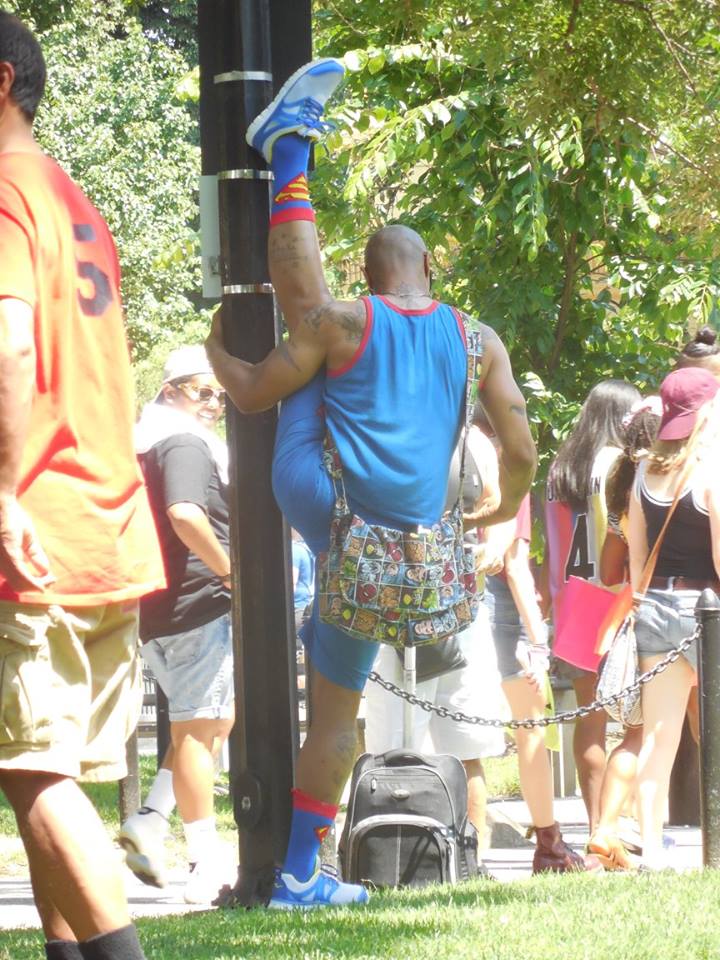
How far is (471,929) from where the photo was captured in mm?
4559

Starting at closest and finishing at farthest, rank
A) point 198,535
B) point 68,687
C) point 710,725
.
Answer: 1. point 68,687
2. point 710,725
3. point 198,535

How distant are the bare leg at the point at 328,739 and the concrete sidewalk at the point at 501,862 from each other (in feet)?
4.54

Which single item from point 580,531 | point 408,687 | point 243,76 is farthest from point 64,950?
point 580,531

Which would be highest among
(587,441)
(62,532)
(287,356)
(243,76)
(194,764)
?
(243,76)

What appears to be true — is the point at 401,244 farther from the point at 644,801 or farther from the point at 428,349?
the point at 644,801

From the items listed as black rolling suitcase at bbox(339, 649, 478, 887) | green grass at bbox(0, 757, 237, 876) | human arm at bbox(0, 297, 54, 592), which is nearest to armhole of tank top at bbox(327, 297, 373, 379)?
human arm at bbox(0, 297, 54, 592)

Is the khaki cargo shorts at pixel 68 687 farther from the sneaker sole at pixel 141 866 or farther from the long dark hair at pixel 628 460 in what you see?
the long dark hair at pixel 628 460

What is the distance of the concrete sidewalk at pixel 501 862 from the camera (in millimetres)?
6582

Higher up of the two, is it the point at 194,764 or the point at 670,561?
the point at 670,561

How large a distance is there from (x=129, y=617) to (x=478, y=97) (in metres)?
5.76

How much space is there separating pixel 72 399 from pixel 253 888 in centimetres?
219

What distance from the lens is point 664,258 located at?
413 inches

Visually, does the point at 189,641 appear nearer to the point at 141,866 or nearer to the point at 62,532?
the point at 141,866

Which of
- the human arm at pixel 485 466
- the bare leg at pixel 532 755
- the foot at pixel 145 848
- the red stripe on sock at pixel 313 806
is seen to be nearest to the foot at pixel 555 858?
the bare leg at pixel 532 755
